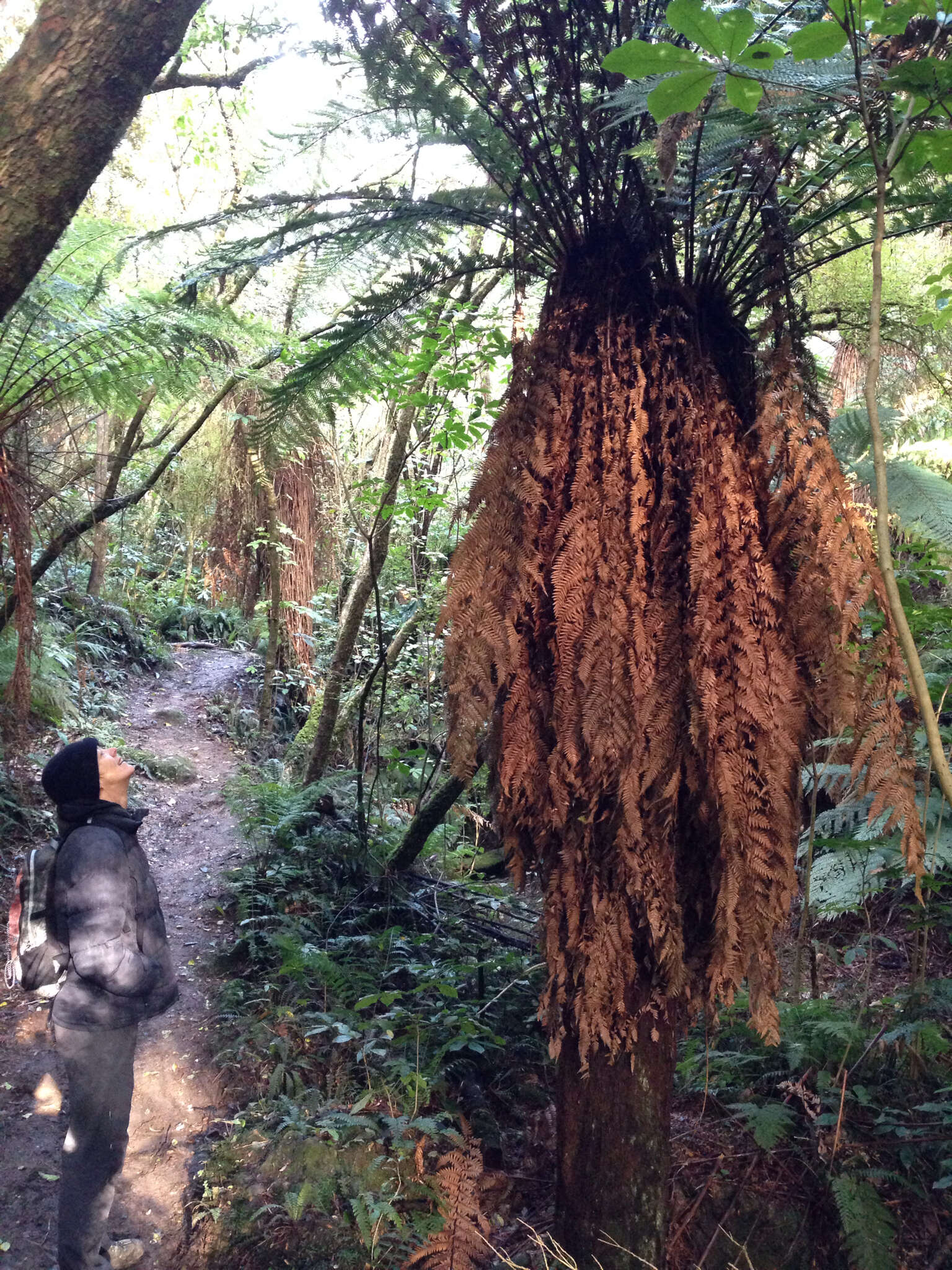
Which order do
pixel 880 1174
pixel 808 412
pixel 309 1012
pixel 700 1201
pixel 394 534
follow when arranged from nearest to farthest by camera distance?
1. pixel 808 412
2. pixel 880 1174
3. pixel 700 1201
4. pixel 309 1012
5. pixel 394 534

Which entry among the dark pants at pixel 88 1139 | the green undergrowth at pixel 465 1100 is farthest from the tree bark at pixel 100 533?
the dark pants at pixel 88 1139

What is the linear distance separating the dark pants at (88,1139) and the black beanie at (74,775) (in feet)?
2.65

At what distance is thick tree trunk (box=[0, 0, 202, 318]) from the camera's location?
2.16m

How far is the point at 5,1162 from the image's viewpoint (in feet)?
11.8

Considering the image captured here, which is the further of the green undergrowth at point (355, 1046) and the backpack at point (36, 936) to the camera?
the green undergrowth at point (355, 1046)

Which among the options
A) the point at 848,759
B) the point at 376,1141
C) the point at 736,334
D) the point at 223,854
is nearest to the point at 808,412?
the point at 736,334

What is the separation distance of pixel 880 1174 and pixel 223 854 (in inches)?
222

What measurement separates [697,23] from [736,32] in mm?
92

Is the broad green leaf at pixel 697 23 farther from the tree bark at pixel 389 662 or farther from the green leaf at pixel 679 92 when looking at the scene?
the tree bark at pixel 389 662

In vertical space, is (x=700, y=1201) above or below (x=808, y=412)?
below

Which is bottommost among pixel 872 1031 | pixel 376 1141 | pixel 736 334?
pixel 376 1141

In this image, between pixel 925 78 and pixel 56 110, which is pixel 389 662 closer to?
pixel 56 110

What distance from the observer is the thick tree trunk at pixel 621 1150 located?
2.31m

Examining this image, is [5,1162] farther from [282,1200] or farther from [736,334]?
[736,334]
